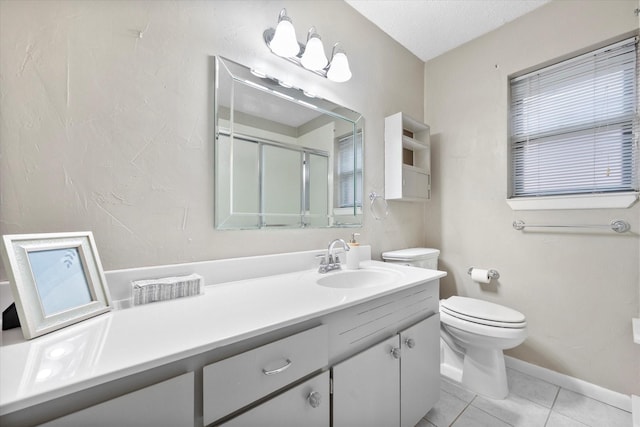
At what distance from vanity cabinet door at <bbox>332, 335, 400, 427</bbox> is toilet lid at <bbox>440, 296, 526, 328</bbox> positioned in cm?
66

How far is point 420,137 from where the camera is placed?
2109mm

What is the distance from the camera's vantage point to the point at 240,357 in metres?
0.64

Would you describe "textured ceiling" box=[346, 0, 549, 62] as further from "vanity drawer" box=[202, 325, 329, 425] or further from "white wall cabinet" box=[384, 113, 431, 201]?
"vanity drawer" box=[202, 325, 329, 425]

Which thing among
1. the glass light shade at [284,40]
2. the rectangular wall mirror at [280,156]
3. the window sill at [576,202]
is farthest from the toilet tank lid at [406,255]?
the glass light shade at [284,40]

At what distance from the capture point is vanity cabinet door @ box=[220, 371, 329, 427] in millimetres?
658

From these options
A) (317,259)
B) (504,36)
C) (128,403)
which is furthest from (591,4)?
(128,403)

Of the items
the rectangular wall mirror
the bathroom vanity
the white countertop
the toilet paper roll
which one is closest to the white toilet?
the toilet paper roll

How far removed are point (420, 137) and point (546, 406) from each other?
1852 mm

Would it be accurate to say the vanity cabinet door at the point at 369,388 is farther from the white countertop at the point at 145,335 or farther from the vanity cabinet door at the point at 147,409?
the vanity cabinet door at the point at 147,409

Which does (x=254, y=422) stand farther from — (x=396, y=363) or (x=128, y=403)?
(x=396, y=363)

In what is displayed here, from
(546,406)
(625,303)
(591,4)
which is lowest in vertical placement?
(546,406)

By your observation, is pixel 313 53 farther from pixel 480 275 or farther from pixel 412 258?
pixel 480 275

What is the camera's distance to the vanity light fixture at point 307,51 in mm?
1242

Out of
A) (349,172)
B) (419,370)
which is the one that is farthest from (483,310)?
(349,172)
